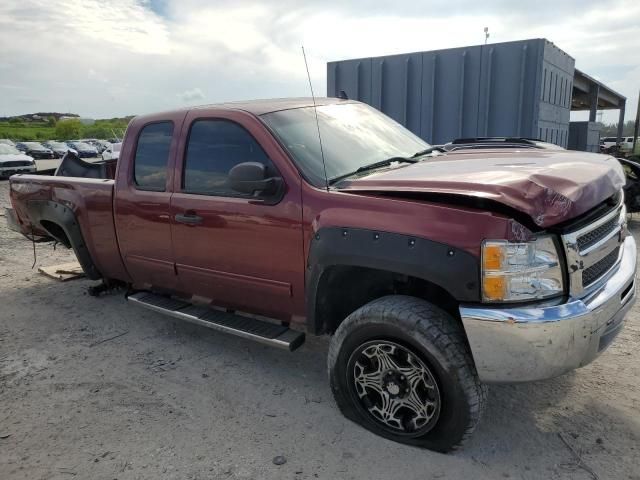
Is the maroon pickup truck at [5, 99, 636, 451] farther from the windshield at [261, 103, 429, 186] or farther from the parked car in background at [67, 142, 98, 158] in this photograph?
the parked car in background at [67, 142, 98, 158]

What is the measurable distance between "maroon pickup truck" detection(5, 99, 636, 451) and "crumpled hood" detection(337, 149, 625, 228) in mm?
12

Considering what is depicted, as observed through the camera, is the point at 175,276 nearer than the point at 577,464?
No

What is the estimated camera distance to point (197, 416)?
3074 millimetres

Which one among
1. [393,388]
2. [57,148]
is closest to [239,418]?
[393,388]

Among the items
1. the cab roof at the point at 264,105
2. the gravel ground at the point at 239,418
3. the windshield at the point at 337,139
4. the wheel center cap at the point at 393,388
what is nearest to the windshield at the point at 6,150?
the gravel ground at the point at 239,418

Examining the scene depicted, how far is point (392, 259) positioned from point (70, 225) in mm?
3517

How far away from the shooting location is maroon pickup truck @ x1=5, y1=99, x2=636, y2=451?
2.29m

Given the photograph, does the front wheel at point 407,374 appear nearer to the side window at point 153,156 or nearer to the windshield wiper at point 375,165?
the windshield wiper at point 375,165

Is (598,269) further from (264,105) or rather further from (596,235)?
(264,105)

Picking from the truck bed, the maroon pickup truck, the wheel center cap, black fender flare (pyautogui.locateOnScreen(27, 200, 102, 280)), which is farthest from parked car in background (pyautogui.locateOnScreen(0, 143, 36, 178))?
the wheel center cap

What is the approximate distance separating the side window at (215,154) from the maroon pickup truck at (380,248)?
1 centimetres

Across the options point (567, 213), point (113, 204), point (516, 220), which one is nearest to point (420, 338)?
point (516, 220)

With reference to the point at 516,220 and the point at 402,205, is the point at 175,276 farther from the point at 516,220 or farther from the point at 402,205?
the point at 516,220

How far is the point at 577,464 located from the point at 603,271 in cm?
102
